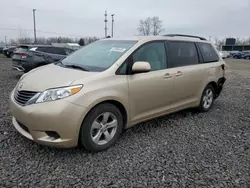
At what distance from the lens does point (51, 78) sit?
3168 mm

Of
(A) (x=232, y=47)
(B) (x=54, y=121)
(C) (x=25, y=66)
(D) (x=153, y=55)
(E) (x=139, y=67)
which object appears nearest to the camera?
(B) (x=54, y=121)

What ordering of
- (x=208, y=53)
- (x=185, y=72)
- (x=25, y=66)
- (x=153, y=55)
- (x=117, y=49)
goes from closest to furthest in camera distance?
1. (x=117, y=49)
2. (x=153, y=55)
3. (x=185, y=72)
4. (x=208, y=53)
5. (x=25, y=66)

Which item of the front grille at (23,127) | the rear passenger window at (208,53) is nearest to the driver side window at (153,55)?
the rear passenger window at (208,53)

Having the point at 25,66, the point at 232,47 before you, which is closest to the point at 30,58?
the point at 25,66

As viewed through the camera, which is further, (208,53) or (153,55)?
(208,53)

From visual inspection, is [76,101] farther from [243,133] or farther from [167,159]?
[243,133]

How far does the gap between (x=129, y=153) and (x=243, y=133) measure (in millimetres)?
2296

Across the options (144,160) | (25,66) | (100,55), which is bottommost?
(144,160)

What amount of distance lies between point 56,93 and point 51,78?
38 cm

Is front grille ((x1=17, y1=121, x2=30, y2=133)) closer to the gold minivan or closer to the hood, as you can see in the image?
the gold minivan

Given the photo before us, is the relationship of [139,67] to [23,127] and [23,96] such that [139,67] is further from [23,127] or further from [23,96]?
[23,127]

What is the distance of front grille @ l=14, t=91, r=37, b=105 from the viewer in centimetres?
301

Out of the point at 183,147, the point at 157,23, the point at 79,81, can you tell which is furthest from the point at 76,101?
the point at 157,23

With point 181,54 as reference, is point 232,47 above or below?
above
